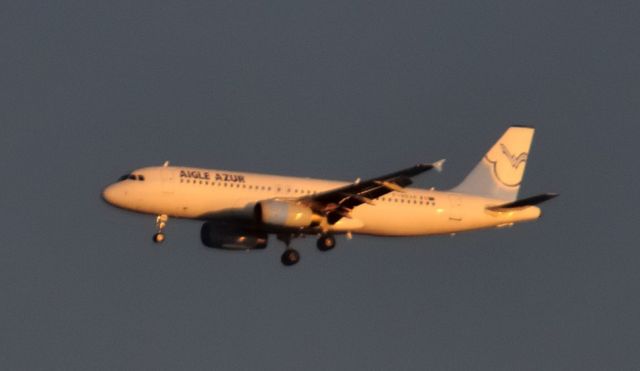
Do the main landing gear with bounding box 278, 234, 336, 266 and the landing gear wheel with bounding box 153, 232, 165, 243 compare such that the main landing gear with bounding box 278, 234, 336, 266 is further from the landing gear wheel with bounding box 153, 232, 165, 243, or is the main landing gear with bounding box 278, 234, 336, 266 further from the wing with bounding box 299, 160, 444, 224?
the landing gear wheel with bounding box 153, 232, 165, 243

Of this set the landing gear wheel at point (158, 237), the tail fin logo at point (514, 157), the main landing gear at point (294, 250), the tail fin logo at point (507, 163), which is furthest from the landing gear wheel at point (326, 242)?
the tail fin logo at point (514, 157)

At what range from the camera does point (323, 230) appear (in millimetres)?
66875

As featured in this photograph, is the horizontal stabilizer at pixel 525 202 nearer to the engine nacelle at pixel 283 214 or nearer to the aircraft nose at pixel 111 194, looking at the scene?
the engine nacelle at pixel 283 214

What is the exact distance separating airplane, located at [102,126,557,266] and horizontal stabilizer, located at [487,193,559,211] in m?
0.05

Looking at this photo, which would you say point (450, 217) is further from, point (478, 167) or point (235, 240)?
point (235, 240)

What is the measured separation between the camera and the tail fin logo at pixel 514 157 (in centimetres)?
7650

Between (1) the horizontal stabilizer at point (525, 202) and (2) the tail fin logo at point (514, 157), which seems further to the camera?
(2) the tail fin logo at point (514, 157)

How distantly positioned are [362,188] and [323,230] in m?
3.72

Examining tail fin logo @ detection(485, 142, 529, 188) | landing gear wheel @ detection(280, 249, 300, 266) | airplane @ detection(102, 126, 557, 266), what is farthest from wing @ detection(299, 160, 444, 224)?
tail fin logo @ detection(485, 142, 529, 188)

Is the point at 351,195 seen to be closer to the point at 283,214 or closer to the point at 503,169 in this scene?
the point at 283,214

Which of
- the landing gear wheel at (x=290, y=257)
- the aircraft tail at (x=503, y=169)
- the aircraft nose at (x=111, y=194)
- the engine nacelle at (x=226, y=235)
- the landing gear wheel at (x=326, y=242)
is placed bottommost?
the landing gear wheel at (x=290, y=257)

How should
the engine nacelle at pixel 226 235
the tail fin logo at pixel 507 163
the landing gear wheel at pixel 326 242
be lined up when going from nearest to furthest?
the landing gear wheel at pixel 326 242 → the engine nacelle at pixel 226 235 → the tail fin logo at pixel 507 163

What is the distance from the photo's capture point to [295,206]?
6475 cm

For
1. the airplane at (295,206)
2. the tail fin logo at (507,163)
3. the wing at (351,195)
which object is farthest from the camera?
the tail fin logo at (507,163)
